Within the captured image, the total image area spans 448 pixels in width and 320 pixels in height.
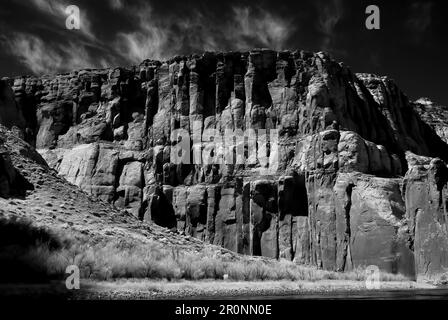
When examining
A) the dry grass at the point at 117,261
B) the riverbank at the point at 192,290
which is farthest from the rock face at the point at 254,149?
the dry grass at the point at 117,261

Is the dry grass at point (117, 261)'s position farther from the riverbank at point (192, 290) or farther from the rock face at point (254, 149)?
the rock face at point (254, 149)

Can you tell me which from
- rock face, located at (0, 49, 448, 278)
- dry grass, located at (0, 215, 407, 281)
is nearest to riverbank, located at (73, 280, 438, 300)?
dry grass, located at (0, 215, 407, 281)

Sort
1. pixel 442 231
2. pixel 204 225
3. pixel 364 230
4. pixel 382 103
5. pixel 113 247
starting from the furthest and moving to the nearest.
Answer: pixel 382 103, pixel 204 225, pixel 364 230, pixel 442 231, pixel 113 247

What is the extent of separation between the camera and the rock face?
8569 centimetres

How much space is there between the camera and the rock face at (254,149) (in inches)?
3374

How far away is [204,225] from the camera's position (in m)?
102

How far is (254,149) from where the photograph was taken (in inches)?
4168

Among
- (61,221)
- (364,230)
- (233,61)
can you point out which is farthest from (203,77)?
(61,221)

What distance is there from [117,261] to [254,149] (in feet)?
225

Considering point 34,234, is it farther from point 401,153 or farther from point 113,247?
point 401,153

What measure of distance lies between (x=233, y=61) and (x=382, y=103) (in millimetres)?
33884

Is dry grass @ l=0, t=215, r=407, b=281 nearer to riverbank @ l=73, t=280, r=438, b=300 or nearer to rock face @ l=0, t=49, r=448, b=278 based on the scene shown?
riverbank @ l=73, t=280, r=438, b=300

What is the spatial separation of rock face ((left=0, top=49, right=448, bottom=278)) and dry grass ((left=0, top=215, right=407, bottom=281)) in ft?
119

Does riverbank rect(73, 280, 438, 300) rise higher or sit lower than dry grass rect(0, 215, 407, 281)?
lower
